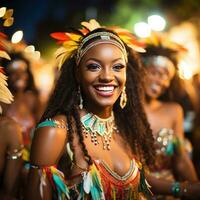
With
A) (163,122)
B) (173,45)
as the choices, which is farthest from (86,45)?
(173,45)

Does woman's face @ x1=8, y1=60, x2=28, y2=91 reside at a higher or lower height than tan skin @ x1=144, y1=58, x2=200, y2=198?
higher

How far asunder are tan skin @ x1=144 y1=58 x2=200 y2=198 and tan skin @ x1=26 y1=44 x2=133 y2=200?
6.08 ft

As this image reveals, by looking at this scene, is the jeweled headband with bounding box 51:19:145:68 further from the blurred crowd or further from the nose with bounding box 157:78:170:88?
the nose with bounding box 157:78:170:88

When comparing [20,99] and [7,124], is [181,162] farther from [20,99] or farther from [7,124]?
[20,99]

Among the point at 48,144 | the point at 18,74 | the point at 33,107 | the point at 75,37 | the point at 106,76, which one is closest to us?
the point at 48,144

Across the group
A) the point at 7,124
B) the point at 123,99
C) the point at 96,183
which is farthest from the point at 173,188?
the point at 7,124

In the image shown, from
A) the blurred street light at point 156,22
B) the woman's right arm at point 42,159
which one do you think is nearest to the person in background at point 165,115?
the blurred street light at point 156,22

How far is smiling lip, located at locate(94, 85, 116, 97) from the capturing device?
324cm

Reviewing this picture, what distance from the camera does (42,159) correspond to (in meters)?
2.97

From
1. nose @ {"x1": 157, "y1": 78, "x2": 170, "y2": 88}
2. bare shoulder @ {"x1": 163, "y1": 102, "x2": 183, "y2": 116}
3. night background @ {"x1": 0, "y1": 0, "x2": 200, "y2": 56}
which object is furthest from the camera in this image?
night background @ {"x1": 0, "y1": 0, "x2": 200, "y2": 56}

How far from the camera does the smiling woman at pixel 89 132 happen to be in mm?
3016

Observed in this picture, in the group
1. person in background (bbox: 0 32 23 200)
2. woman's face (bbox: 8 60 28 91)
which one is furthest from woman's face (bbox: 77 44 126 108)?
woman's face (bbox: 8 60 28 91)

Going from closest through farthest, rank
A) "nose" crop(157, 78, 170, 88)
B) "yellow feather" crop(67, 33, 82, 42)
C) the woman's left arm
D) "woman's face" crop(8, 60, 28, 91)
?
1. "yellow feather" crop(67, 33, 82, 42)
2. the woman's left arm
3. "nose" crop(157, 78, 170, 88)
4. "woman's face" crop(8, 60, 28, 91)

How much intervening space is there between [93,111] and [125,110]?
0.50m
